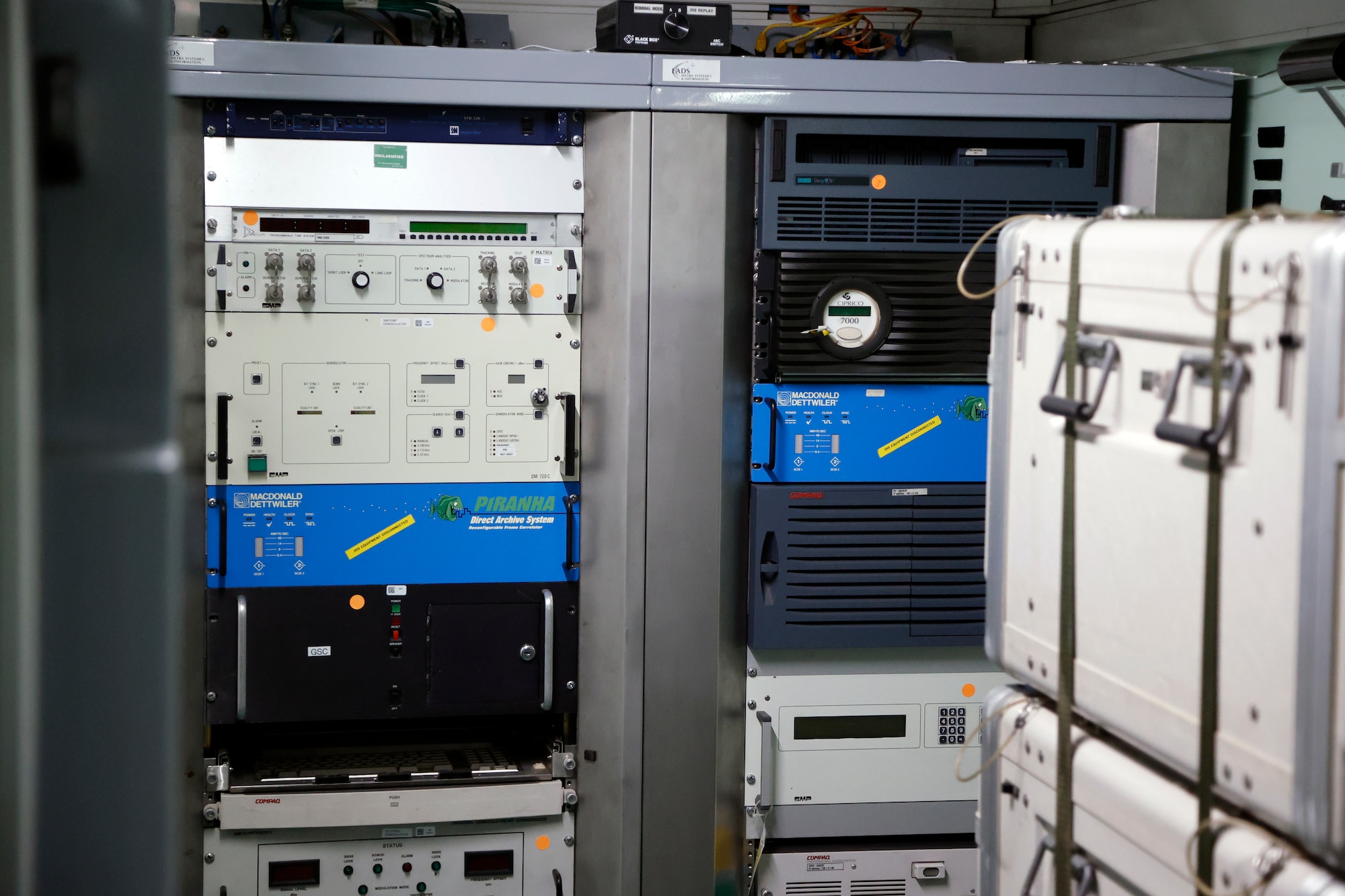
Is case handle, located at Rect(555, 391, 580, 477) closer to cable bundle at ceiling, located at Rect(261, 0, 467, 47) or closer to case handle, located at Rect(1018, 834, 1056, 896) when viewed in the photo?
cable bundle at ceiling, located at Rect(261, 0, 467, 47)

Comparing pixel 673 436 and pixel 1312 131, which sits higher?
pixel 1312 131

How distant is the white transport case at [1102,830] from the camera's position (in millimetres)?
1368

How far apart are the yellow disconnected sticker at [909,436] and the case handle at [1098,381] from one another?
4.83 feet

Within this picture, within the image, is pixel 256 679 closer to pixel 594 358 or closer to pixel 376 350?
pixel 376 350

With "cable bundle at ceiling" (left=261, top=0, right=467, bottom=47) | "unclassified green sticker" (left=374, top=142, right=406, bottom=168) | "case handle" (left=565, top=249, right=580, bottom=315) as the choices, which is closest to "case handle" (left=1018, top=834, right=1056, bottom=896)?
"case handle" (left=565, top=249, right=580, bottom=315)

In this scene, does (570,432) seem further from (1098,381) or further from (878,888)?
(1098,381)

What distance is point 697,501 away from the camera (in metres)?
3.20

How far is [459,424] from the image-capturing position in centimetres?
323

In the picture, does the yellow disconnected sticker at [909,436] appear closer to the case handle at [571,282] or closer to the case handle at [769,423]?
the case handle at [769,423]

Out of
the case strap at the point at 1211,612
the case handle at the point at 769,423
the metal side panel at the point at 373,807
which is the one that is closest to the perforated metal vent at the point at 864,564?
the case handle at the point at 769,423

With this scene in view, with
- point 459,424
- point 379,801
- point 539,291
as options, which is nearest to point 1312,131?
point 539,291

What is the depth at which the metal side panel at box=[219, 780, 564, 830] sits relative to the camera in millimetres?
3197

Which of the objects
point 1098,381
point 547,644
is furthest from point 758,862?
point 1098,381

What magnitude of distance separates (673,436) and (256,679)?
126 cm
